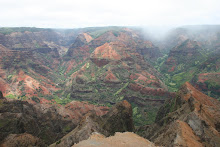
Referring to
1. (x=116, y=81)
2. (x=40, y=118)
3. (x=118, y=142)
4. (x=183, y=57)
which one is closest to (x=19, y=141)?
(x=118, y=142)

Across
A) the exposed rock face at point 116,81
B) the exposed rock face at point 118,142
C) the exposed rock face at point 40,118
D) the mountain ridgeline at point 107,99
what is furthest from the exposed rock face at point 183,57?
the exposed rock face at point 118,142

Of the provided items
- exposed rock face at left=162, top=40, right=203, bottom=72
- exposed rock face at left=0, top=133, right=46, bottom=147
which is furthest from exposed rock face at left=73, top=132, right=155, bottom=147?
exposed rock face at left=162, top=40, right=203, bottom=72

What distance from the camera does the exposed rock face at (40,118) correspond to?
44750 mm

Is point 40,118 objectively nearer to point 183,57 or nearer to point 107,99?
point 107,99

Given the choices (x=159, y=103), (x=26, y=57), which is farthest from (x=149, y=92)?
(x=26, y=57)

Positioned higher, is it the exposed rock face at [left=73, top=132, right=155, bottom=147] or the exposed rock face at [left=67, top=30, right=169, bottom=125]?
the exposed rock face at [left=73, top=132, right=155, bottom=147]

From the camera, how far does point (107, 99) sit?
354 ft

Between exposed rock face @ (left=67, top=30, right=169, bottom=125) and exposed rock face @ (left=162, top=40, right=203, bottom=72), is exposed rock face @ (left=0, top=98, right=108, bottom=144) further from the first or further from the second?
exposed rock face @ (left=162, top=40, right=203, bottom=72)

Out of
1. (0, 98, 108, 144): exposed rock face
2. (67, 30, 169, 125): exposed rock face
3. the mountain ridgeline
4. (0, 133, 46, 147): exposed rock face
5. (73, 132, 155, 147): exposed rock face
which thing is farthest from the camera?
(67, 30, 169, 125): exposed rock face

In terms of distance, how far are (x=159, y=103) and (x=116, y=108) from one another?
4263 cm

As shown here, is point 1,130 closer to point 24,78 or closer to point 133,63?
point 24,78

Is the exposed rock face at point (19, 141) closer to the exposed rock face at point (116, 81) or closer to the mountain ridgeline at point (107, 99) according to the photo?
the mountain ridgeline at point (107, 99)

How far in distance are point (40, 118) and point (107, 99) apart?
5178cm

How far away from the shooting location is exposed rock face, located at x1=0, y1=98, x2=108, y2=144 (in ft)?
147
